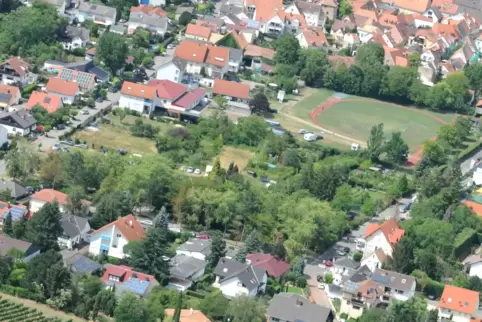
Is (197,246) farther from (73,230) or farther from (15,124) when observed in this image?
(15,124)

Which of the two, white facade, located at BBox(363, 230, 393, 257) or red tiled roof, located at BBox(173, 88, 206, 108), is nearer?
white facade, located at BBox(363, 230, 393, 257)

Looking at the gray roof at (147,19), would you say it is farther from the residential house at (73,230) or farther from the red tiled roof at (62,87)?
the residential house at (73,230)

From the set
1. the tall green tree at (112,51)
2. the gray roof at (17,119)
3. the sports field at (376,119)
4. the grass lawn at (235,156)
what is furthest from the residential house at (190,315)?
the tall green tree at (112,51)

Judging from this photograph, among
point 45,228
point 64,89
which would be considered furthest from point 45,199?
point 64,89

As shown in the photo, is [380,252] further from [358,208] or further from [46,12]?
[46,12]

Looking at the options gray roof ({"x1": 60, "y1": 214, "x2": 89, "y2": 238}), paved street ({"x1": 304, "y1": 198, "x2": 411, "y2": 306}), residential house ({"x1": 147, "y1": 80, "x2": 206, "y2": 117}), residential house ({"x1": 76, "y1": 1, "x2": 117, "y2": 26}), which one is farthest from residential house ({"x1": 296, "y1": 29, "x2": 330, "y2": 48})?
gray roof ({"x1": 60, "y1": 214, "x2": 89, "y2": 238})

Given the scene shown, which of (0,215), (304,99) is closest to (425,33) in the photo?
Result: (304,99)

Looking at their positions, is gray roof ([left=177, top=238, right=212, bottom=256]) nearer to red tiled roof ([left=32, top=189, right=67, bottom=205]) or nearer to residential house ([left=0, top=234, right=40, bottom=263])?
red tiled roof ([left=32, top=189, right=67, bottom=205])
